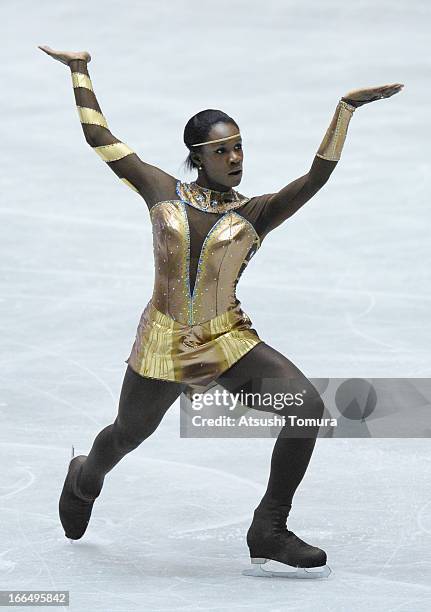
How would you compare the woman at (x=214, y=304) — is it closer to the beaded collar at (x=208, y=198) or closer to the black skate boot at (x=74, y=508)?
the beaded collar at (x=208, y=198)

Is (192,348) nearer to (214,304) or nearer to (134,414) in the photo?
(214,304)

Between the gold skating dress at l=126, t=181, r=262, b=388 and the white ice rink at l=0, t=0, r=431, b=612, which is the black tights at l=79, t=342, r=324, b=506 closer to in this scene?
the gold skating dress at l=126, t=181, r=262, b=388

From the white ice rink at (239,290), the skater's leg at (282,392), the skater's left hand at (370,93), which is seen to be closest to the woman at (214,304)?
the skater's leg at (282,392)

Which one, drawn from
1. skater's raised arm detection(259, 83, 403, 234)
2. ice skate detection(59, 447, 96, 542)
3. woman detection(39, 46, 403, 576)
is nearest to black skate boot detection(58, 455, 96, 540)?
ice skate detection(59, 447, 96, 542)

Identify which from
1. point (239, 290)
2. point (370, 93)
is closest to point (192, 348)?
point (370, 93)

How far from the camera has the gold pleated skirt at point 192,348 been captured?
5148mm

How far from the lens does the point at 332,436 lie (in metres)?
6.75

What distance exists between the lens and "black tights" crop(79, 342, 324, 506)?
5078mm

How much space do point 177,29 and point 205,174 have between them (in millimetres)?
9419

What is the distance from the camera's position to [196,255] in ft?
16.9

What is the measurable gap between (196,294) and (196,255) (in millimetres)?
139

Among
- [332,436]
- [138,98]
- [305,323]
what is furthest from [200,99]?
[332,436]

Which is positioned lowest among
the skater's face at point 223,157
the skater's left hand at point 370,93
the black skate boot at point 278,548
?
the black skate boot at point 278,548

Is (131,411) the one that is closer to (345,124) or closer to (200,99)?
(345,124)
